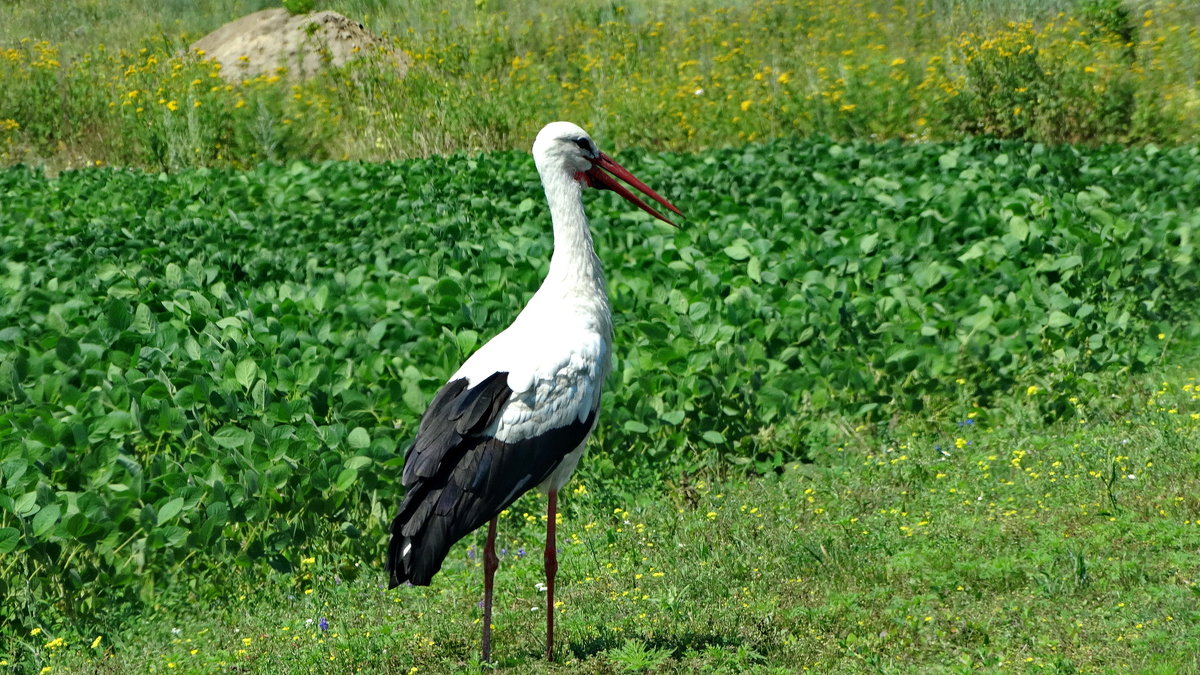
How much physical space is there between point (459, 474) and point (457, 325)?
273 centimetres

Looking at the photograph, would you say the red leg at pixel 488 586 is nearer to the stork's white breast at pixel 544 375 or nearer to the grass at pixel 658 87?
the stork's white breast at pixel 544 375

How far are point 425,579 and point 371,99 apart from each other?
35.9 feet

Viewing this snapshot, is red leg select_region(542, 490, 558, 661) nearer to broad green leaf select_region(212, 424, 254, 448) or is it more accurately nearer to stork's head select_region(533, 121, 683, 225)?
stork's head select_region(533, 121, 683, 225)

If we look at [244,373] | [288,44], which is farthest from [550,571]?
[288,44]

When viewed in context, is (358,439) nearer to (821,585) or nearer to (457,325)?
(457,325)

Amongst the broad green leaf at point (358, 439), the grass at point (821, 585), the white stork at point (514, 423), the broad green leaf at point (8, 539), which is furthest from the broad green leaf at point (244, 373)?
the white stork at point (514, 423)

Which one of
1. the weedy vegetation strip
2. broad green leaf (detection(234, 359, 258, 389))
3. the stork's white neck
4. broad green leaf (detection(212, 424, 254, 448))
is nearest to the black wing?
the stork's white neck

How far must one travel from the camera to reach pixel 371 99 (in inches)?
552

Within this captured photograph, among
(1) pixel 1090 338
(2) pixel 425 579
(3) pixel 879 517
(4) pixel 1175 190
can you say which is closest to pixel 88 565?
(2) pixel 425 579

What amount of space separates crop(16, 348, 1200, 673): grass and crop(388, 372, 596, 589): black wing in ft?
1.58

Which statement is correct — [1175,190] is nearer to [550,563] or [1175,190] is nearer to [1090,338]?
[1090,338]

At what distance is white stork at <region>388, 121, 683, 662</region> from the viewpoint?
3904mm

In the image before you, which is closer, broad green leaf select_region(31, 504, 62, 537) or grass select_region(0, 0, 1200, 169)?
broad green leaf select_region(31, 504, 62, 537)

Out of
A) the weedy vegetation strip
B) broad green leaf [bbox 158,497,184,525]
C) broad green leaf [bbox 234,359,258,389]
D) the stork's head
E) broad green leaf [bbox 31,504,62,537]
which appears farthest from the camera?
broad green leaf [bbox 234,359,258,389]
